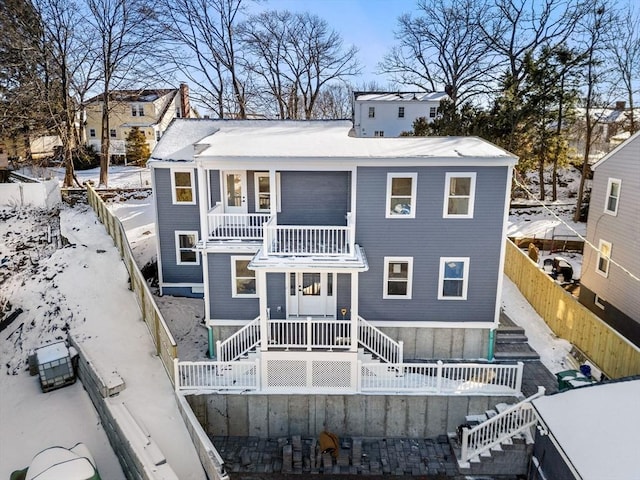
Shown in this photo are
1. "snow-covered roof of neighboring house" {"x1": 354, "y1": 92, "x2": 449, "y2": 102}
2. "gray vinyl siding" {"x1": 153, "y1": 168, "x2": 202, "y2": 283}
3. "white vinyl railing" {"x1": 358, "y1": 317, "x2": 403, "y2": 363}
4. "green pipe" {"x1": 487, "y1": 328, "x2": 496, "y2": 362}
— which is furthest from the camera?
"snow-covered roof of neighboring house" {"x1": 354, "y1": 92, "x2": 449, "y2": 102}

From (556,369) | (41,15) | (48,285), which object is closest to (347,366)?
(556,369)

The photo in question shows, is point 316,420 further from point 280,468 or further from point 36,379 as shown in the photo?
point 36,379

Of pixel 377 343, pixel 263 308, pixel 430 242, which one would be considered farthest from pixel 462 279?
pixel 263 308

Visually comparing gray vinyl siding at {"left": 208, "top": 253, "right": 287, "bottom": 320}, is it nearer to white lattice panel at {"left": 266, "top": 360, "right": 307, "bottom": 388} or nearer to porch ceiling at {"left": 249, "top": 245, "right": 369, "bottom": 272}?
porch ceiling at {"left": 249, "top": 245, "right": 369, "bottom": 272}

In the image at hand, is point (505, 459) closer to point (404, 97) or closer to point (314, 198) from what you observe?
point (314, 198)

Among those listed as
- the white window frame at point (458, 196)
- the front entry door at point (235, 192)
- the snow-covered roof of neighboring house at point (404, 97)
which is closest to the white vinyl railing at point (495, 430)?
the white window frame at point (458, 196)

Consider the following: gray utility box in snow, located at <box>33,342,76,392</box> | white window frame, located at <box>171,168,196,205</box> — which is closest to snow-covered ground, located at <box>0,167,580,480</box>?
gray utility box in snow, located at <box>33,342,76,392</box>

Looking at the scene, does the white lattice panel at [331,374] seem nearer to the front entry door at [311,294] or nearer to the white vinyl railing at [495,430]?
the front entry door at [311,294]
